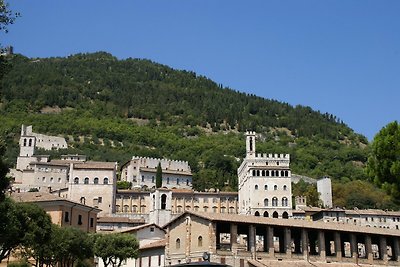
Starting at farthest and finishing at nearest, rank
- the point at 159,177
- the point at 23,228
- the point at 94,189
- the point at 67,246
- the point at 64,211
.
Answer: the point at 159,177 → the point at 94,189 → the point at 64,211 → the point at 67,246 → the point at 23,228

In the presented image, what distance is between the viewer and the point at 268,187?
94438 millimetres

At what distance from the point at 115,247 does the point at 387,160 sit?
76.9 feet

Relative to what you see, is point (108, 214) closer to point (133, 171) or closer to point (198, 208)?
point (198, 208)

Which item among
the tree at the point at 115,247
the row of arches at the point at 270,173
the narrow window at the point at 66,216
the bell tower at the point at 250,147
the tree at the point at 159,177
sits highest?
the bell tower at the point at 250,147

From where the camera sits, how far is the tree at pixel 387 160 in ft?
108

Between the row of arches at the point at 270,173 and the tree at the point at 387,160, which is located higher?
the row of arches at the point at 270,173

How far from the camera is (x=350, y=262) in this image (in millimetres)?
50312

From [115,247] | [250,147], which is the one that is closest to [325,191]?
[250,147]

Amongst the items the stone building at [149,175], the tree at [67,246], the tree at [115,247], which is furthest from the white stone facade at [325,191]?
the tree at [67,246]

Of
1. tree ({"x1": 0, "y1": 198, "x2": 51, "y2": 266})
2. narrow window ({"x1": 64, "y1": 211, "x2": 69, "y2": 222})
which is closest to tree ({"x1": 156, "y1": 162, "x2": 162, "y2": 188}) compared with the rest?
narrow window ({"x1": 64, "y1": 211, "x2": 69, "y2": 222})

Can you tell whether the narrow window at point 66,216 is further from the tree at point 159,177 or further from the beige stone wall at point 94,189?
the tree at point 159,177

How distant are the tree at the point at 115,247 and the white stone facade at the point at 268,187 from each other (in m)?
46.8

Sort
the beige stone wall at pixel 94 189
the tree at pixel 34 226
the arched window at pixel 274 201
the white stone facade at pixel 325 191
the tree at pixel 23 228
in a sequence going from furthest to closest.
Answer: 1. the white stone facade at pixel 325 191
2. the arched window at pixel 274 201
3. the beige stone wall at pixel 94 189
4. the tree at pixel 34 226
5. the tree at pixel 23 228

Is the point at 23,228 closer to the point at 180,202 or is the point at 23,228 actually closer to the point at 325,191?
the point at 180,202
